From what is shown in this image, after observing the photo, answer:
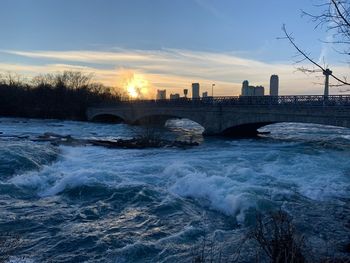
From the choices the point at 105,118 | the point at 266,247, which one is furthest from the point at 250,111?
the point at 105,118

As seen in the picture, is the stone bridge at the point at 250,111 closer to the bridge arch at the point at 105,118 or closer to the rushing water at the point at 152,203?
the rushing water at the point at 152,203

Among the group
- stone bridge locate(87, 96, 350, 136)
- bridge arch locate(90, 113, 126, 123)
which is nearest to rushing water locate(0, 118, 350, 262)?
stone bridge locate(87, 96, 350, 136)

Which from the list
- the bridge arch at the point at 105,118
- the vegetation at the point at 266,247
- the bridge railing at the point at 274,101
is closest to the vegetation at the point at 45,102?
the bridge arch at the point at 105,118

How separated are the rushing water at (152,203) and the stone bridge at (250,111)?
11.8m

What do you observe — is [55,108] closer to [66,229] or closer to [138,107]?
[138,107]

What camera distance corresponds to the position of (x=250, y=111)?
141 ft

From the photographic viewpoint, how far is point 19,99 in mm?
97000

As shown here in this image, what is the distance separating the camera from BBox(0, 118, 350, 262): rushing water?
999cm

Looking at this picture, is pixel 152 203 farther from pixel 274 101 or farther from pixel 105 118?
pixel 105 118

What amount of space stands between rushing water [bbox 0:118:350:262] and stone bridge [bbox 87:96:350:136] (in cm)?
1184

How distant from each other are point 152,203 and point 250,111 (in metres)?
30.9

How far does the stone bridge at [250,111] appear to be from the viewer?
34.3 metres

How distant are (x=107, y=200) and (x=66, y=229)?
10.9 ft

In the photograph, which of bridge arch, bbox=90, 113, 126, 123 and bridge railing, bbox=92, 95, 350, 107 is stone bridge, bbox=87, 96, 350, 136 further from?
bridge arch, bbox=90, 113, 126, 123
